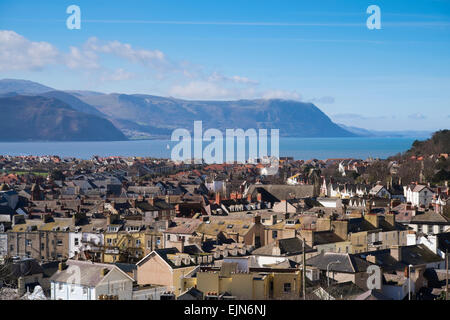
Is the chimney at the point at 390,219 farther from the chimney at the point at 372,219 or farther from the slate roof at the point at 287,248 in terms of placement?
the slate roof at the point at 287,248

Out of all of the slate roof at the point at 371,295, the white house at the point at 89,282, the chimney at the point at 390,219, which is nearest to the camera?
the slate roof at the point at 371,295

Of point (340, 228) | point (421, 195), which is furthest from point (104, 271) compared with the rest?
point (421, 195)

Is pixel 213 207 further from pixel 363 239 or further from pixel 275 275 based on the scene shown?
pixel 275 275

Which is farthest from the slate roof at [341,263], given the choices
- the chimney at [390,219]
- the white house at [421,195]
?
the white house at [421,195]

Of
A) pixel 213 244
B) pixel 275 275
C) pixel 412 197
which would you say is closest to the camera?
pixel 275 275

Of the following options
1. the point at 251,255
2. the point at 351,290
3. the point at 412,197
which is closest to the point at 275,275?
the point at 351,290

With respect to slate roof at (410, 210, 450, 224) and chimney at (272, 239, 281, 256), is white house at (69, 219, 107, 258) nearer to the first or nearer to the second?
chimney at (272, 239, 281, 256)

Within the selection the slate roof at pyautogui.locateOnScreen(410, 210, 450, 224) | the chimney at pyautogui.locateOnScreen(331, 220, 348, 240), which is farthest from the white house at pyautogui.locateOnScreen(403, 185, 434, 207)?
the chimney at pyautogui.locateOnScreen(331, 220, 348, 240)

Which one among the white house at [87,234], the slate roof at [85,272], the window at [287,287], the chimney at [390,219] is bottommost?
the white house at [87,234]
